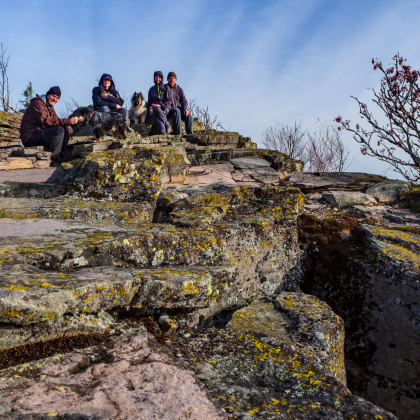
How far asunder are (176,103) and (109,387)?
12.8m

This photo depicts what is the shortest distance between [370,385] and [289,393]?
226 centimetres

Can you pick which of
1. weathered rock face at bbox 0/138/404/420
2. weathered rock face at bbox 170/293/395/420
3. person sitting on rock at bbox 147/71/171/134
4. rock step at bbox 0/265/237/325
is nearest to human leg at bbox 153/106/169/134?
person sitting on rock at bbox 147/71/171/134

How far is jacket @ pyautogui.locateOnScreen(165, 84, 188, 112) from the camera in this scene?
42.1 feet

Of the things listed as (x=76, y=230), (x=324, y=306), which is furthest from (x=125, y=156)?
(x=324, y=306)

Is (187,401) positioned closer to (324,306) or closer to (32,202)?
(324,306)

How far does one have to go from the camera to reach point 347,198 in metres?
6.11

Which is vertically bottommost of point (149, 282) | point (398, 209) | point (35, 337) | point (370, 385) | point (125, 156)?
point (370, 385)

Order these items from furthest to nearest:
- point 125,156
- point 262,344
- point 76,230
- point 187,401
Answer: point 125,156 < point 76,230 < point 262,344 < point 187,401


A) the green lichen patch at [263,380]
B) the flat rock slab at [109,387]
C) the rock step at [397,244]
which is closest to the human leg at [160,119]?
the rock step at [397,244]

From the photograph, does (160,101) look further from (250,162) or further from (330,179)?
(330,179)

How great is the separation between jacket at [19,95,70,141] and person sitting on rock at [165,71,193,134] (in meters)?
5.16

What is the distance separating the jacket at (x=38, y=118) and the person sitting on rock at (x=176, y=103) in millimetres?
5157

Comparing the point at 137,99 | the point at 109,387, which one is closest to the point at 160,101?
the point at 137,99

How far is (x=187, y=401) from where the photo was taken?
5.04 feet
